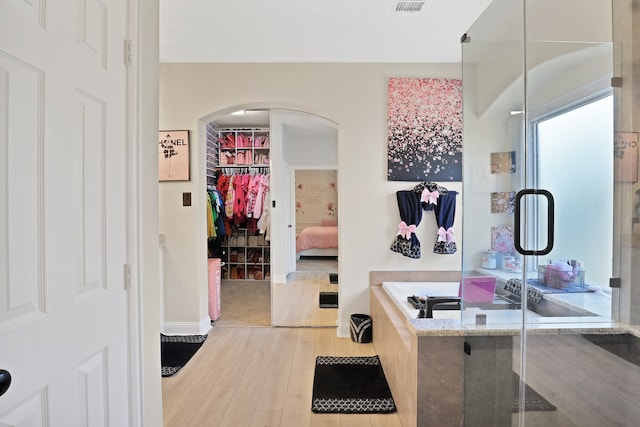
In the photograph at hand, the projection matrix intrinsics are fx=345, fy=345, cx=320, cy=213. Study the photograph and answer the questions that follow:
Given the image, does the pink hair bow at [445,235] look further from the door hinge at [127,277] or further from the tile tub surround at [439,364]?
the door hinge at [127,277]

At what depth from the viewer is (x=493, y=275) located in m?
1.82

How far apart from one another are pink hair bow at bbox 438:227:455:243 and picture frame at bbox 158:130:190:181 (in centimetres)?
248

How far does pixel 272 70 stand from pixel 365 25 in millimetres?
1047

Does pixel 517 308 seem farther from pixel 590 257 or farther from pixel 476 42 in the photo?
pixel 476 42

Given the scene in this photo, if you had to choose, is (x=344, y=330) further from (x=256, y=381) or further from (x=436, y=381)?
(x=436, y=381)

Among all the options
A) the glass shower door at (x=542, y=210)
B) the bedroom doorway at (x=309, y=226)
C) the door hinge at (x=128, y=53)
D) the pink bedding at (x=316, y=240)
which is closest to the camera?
the door hinge at (x=128, y=53)

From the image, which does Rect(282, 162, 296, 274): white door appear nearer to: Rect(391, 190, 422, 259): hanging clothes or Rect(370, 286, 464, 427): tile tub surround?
Rect(391, 190, 422, 259): hanging clothes

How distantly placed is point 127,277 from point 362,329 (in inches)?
90.6

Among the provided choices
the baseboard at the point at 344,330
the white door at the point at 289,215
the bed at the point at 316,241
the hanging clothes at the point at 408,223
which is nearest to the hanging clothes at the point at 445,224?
the hanging clothes at the point at 408,223

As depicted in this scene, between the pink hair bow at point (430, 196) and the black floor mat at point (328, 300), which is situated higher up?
the pink hair bow at point (430, 196)

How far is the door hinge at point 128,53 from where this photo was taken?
50.9 inches

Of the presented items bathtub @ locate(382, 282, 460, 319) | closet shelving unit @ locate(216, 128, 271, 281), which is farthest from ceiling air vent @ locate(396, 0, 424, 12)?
closet shelving unit @ locate(216, 128, 271, 281)

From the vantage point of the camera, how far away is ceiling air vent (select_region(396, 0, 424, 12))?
232 cm

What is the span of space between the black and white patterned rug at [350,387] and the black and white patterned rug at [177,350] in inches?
43.3
